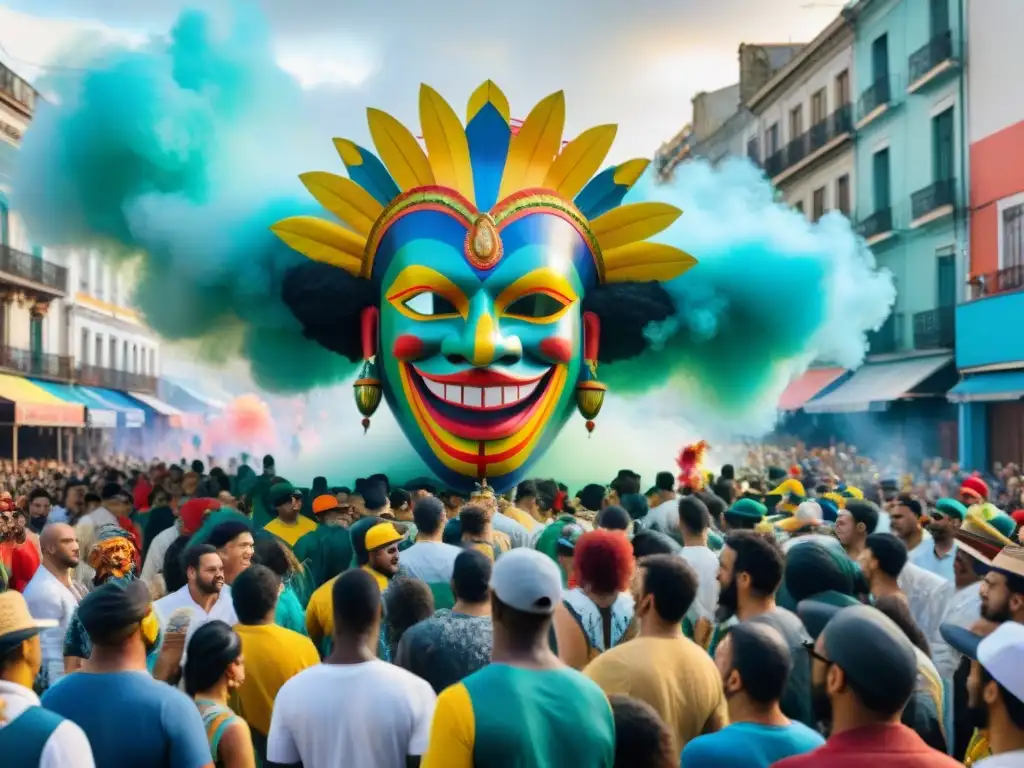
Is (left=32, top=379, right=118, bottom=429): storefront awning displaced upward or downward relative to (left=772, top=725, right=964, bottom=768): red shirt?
upward

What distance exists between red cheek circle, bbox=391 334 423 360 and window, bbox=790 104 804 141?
1936 centimetres

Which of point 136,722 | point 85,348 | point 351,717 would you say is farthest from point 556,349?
point 85,348

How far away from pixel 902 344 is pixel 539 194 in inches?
543

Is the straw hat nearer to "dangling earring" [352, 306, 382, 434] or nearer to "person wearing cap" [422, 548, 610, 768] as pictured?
"person wearing cap" [422, 548, 610, 768]

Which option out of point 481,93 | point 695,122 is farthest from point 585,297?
point 695,122

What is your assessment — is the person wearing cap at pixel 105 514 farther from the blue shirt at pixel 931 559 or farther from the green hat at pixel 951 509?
the green hat at pixel 951 509

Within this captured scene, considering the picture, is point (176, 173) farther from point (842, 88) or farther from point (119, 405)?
point (119, 405)

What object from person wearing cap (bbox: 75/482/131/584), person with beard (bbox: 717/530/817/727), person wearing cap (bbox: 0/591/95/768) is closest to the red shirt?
person with beard (bbox: 717/530/817/727)

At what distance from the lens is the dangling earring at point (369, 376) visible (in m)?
11.3

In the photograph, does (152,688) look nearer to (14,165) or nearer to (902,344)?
(14,165)

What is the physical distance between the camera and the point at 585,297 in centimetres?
1120

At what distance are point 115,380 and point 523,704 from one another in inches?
1243

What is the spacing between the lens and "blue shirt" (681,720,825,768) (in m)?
2.71

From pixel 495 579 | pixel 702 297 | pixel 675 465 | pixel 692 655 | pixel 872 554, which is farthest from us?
pixel 675 465
